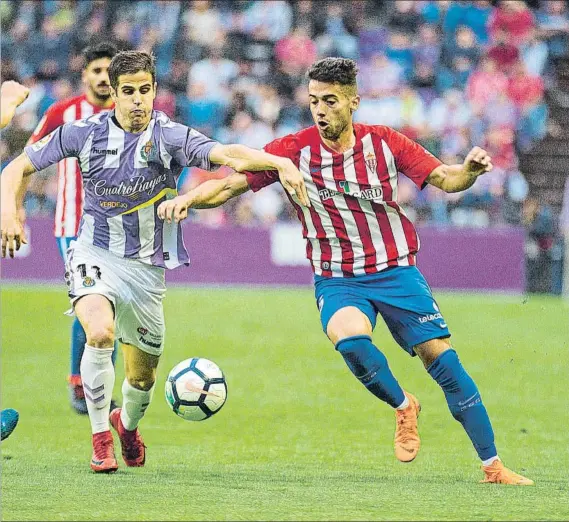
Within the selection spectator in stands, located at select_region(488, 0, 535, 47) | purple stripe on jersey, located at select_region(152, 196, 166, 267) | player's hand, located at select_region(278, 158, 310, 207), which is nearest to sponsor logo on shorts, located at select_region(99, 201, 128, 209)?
purple stripe on jersey, located at select_region(152, 196, 166, 267)

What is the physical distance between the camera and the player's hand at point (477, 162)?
605 centimetres

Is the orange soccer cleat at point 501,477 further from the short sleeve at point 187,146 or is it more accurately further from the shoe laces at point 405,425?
the short sleeve at point 187,146

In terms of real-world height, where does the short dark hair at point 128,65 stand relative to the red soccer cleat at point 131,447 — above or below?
above

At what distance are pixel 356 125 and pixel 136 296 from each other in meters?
1.55

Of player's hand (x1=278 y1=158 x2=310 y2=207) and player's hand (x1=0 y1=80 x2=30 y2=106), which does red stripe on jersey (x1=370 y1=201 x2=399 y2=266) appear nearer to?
player's hand (x1=278 y1=158 x2=310 y2=207)

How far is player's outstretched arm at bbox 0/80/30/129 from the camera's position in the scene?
5.86 metres

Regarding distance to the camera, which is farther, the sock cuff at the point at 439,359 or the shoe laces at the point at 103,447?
the shoe laces at the point at 103,447

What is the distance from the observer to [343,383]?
1120cm

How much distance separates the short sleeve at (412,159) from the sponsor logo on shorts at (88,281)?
1.76m

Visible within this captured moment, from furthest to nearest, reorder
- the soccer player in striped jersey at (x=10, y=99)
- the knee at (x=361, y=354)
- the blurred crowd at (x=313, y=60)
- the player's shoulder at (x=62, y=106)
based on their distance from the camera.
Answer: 1. the blurred crowd at (x=313, y=60)
2. the player's shoulder at (x=62, y=106)
3. the knee at (x=361, y=354)
4. the soccer player in striped jersey at (x=10, y=99)

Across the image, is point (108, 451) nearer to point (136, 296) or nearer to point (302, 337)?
point (136, 296)

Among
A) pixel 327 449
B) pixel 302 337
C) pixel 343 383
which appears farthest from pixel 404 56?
pixel 327 449

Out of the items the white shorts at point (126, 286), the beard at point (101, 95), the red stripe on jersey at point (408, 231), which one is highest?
the beard at point (101, 95)

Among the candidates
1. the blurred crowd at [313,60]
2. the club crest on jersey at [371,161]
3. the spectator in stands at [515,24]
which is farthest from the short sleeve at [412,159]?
the spectator in stands at [515,24]
